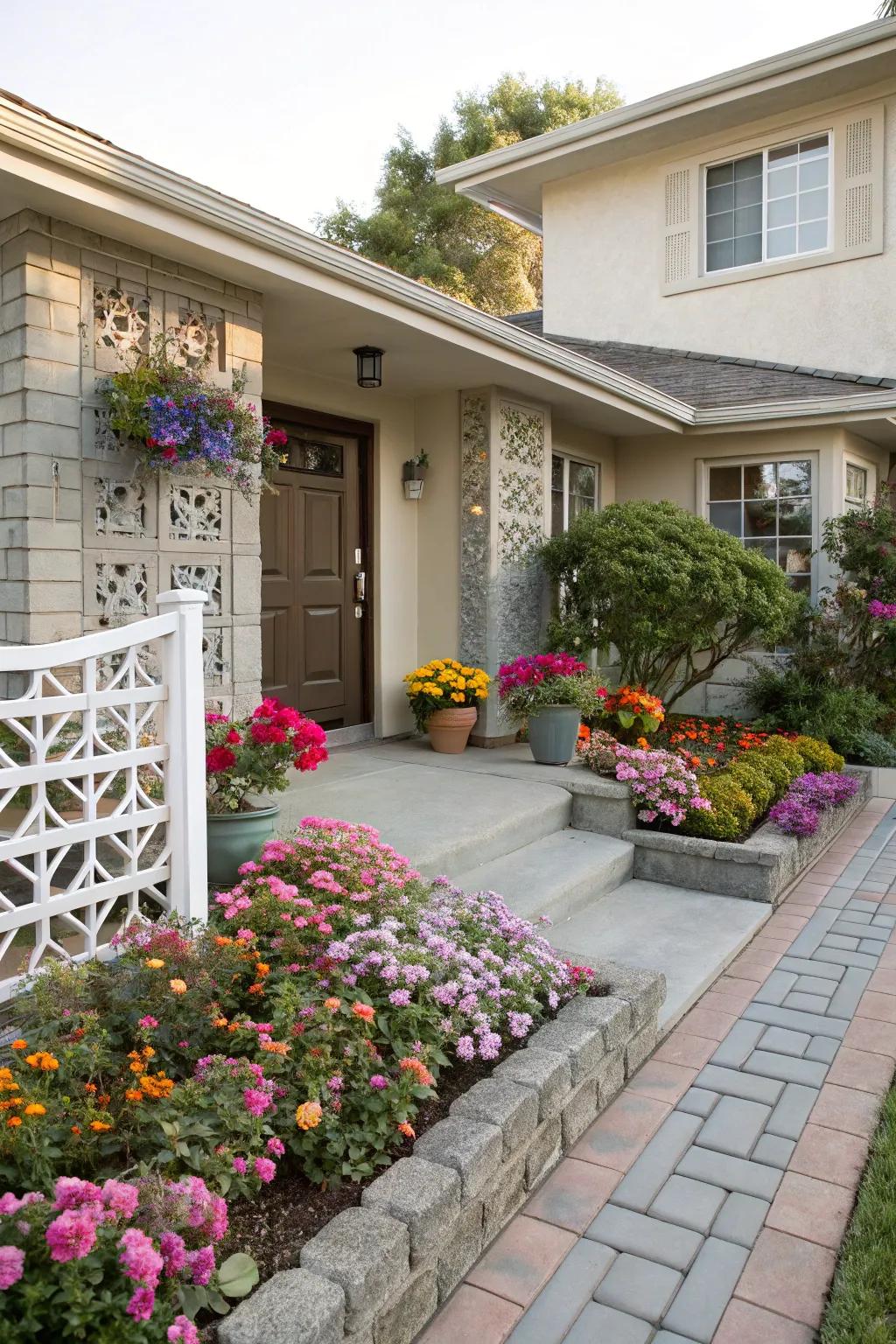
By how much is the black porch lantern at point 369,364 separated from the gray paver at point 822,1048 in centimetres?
436

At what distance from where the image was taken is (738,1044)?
3.33 m

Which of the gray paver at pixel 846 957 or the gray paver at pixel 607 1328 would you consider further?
the gray paver at pixel 846 957

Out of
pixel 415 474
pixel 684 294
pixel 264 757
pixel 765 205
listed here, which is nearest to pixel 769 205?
pixel 765 205

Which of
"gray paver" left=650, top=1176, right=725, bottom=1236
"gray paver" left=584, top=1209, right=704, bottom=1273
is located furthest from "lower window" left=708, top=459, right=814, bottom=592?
"gray paver" left=584, top=1209, right=704, bottom=1273

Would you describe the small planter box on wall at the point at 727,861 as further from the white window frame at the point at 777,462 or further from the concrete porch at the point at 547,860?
the white window frame at the point at 777,462

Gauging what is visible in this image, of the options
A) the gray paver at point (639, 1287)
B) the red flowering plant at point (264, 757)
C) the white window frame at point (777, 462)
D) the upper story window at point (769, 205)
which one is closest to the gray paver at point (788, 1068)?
the gray paver at point (639, 1287)

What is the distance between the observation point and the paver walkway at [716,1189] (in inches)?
81.8

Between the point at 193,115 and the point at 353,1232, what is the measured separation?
2148 centimetres

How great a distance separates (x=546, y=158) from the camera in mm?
10852

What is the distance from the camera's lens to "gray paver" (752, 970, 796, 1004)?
3.70 metres

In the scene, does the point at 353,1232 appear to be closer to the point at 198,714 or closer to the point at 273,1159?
the point at 273,1159

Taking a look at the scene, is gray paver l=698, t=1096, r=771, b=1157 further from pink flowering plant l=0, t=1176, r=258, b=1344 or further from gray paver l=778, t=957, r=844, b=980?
pink flowering plant l=0, t=1176, r=258, b=1344

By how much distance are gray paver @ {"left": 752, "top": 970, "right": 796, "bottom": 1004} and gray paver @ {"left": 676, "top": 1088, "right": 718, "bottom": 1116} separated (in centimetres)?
77

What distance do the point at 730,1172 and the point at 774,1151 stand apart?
18cm
